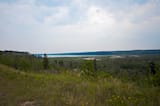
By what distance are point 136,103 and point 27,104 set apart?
2997 millimetres

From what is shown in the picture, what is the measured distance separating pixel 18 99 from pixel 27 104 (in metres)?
0.66

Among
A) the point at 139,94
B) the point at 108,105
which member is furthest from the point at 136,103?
the point at 139,94

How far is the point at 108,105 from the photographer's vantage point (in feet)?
15.5

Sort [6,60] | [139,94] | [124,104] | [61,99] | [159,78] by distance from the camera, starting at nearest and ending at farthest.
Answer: [124,104] < [61,99] < [139,94] < [159,78] < [6,60]

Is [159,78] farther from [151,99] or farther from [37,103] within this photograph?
[37,103]

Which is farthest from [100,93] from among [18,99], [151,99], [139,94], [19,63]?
[19,63]

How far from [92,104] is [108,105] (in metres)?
0.41

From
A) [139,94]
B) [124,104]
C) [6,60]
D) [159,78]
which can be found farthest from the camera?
[6,60]

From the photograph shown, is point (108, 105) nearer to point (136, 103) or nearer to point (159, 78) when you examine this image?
point (136, 103)

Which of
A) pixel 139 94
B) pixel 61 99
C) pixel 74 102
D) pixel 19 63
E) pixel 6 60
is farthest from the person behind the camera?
pixel 6 60

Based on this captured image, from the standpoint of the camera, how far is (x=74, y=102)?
16.5ft

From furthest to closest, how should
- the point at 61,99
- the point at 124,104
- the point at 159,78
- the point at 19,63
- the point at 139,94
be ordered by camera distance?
the point at 19,63 → the point at 159,78 → the point at 139,94 → the point at 61,99 → the point at 124,104

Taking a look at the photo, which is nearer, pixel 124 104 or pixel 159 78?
pixel 124 104

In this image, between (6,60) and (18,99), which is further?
(6,60)
